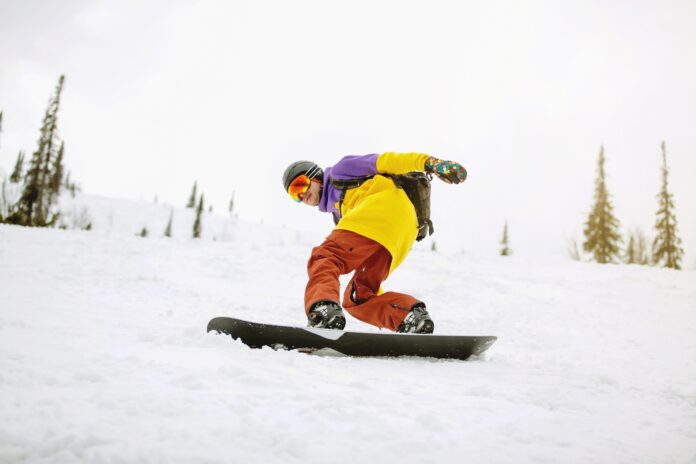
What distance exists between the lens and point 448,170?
8.55 feet

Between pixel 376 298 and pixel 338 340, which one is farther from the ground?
pixel 376 298

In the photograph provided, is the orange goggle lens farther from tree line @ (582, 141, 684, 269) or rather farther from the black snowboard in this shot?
tree line @ (582, 141, 684, 269)

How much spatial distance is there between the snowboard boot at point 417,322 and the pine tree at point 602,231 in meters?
26.5

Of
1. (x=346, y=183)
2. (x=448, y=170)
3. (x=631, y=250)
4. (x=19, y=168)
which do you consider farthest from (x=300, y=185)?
(x=19, y=168)

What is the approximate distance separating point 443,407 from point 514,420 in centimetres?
21

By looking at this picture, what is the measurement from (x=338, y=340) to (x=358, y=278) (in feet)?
3.13

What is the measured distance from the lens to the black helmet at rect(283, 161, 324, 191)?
3211 mm

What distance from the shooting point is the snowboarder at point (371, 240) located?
252 cm

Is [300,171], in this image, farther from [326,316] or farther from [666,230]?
[666,230]

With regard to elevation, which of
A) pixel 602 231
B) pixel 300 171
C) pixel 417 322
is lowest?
pixel 417 322

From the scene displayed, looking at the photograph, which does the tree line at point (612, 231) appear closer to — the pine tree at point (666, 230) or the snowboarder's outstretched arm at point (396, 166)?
the pine tree at point (666, 230)

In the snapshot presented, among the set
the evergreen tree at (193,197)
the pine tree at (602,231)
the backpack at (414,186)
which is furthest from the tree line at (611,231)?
the evergreen tree at (193,197)

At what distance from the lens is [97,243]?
694cm

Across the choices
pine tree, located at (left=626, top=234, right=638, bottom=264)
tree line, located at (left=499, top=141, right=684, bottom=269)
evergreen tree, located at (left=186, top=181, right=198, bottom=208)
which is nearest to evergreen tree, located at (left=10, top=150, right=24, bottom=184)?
evergreen tree, located at (left=186, top=181, right=198, bottom=208)
